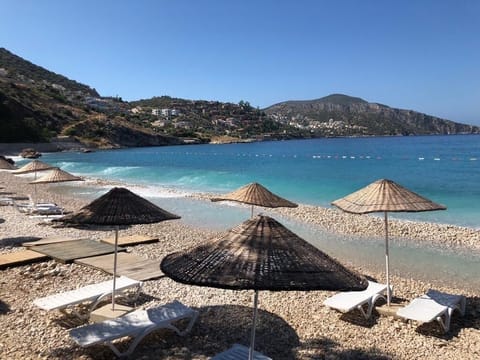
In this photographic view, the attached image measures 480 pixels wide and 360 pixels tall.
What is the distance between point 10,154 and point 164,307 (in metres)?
74.8

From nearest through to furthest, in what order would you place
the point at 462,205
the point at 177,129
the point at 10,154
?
the point at 462,205 < the point at 10,154 < the point at 177,129

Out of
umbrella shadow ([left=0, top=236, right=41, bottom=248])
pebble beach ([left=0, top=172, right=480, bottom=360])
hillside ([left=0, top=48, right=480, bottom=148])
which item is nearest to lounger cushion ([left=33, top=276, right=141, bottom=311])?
pebble beach ([left=0, top=172, right=480, bottom=360])

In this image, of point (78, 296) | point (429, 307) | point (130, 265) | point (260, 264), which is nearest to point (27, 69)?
point (130, 265)

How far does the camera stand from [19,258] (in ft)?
30.5

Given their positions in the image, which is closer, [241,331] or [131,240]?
[241,331]

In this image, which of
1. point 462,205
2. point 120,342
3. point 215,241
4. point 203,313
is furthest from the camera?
point 462,205

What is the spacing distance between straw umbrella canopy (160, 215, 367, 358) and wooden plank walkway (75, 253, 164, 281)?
449 cm

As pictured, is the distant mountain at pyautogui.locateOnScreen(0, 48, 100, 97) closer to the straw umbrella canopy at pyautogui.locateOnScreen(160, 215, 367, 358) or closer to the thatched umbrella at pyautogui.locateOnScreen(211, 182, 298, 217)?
the thatched umbrella at pyautogui.locateOnScreen(211, 182, 298, 217)

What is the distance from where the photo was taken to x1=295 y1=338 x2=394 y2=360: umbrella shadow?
541cm

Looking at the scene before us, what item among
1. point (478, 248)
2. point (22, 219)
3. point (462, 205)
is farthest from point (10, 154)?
point (478, 248)

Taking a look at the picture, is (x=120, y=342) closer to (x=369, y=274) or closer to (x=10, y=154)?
(x=369, y=274)

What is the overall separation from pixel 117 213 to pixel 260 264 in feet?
11.0

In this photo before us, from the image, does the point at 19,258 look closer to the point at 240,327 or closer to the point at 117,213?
the point at 117,213

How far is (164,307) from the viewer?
241 inches
